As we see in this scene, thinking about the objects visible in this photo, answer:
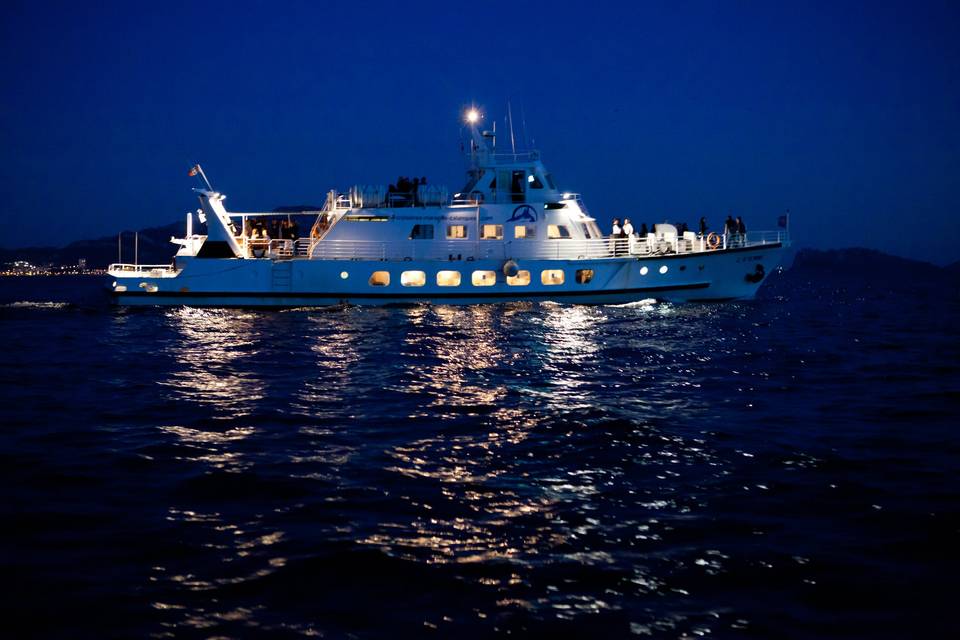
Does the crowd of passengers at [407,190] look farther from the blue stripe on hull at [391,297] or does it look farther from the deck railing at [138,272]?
the deck railing at [138,272]

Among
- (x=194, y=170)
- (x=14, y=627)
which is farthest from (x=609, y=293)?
(x=14, y=627)

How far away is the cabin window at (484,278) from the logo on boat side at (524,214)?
257cm

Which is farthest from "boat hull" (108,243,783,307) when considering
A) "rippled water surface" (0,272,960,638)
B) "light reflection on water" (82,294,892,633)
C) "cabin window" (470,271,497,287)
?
"rippled water surface" (0,272,960,638)

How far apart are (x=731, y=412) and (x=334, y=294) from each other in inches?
932

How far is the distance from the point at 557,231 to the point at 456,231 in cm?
449

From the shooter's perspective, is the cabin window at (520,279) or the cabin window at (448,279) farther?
the cabin window at (448,279)

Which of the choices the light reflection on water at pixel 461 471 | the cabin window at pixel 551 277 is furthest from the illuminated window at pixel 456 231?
the light reflection on water at pixel 461 471

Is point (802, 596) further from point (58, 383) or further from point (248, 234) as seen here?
point (248, 234)

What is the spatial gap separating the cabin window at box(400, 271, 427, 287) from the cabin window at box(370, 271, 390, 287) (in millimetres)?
695

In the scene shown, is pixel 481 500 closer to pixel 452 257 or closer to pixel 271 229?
pixel 452 257

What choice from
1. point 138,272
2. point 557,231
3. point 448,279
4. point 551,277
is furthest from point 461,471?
point 138,272

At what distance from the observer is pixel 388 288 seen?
109 feet

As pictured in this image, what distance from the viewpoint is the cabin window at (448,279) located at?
3344cm

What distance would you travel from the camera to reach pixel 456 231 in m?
33.5
